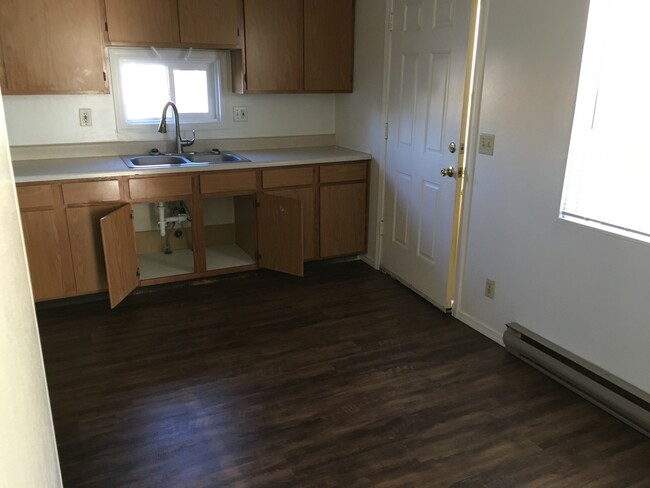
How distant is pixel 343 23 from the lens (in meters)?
3.85

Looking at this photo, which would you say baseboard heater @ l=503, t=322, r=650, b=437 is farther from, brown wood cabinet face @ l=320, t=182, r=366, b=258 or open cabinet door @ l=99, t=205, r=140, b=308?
open cabinet door @ l=99, t=205, r=140, b=308

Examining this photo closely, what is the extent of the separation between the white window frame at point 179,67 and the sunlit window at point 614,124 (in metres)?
2.54

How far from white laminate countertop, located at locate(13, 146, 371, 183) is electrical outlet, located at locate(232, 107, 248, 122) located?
0.85 ft

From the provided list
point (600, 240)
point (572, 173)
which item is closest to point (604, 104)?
point (572, 173)

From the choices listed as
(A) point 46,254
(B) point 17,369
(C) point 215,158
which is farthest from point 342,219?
(B) point 17,369

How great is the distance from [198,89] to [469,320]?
8.21 feet

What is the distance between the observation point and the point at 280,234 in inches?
143

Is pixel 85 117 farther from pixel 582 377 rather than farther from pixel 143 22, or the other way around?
pixel 582 377

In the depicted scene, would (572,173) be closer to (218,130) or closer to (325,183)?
(325,183)

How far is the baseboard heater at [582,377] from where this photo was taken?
7.19 ft

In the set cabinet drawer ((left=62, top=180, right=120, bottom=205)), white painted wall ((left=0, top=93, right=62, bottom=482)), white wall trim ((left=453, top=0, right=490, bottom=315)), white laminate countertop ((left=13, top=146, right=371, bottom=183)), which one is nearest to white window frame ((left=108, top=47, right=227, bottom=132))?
white laminate countertop ((left=13, top=146, right=371, bottom=183))

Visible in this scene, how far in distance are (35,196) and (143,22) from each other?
124 cm

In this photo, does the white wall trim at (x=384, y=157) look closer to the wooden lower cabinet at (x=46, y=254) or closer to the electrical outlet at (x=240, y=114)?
the electrical outlet at (x=240, y=114)

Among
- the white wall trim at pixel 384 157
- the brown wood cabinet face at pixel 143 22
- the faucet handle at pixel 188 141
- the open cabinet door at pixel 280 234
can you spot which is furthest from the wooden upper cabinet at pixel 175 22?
the open cabinet door at pixel 280 234
